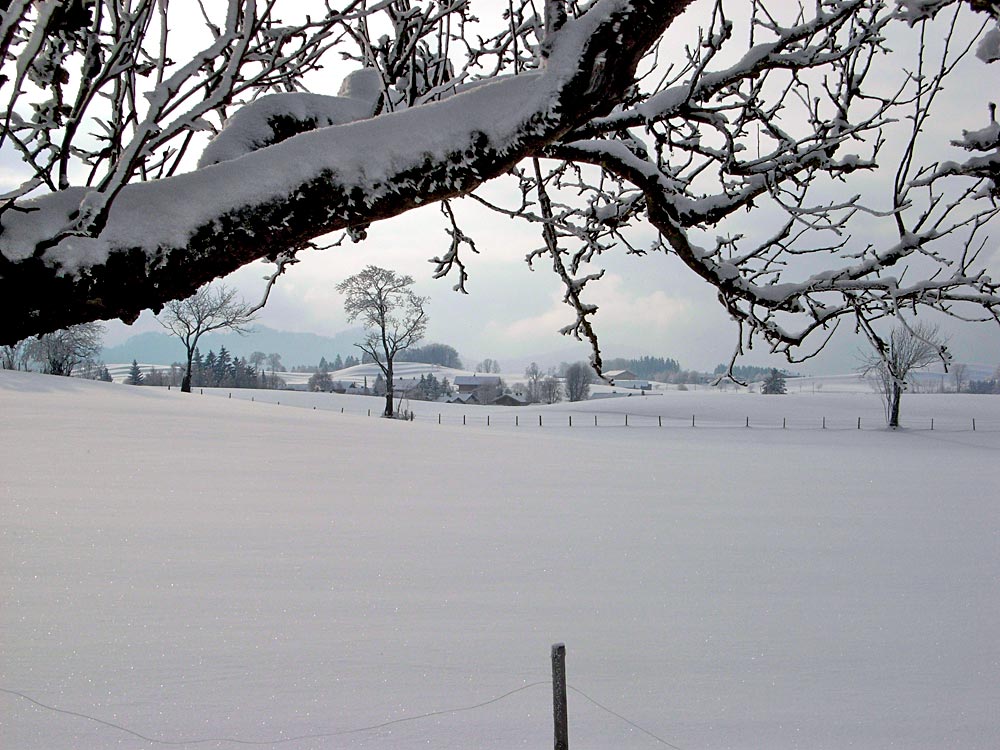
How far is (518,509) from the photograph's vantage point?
1039cm

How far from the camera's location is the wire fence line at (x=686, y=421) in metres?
32.6

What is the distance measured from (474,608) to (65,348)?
3988 centimetres

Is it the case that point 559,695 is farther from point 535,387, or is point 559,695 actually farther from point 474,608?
point 535,387

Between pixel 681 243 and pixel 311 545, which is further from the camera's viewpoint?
pixel 311 545

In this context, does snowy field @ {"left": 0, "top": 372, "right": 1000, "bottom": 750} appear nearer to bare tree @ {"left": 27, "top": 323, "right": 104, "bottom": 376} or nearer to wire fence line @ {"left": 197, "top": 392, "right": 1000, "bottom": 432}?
wire fence line @ {"left": 197, "top": 392, "right": 1000, "bottom": 432}

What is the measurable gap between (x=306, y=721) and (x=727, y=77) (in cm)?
446

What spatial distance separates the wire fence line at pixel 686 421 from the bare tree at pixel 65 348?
1125 centimetres

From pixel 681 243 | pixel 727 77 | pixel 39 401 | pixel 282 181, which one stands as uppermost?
pixel 727 77

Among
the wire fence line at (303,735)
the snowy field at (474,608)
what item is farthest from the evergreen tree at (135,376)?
the wire fence line at (303,735)

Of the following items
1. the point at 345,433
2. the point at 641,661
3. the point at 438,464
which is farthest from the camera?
the point at 345,433

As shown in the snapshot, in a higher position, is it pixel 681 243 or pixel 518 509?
pixel 681 243

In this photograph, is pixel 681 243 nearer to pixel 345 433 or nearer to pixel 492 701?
pixel 492 701

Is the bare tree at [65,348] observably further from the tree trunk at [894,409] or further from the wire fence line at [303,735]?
the tree trunk at [894,409]

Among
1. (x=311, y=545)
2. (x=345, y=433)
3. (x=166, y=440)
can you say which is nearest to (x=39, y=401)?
(x=166, y=440)
